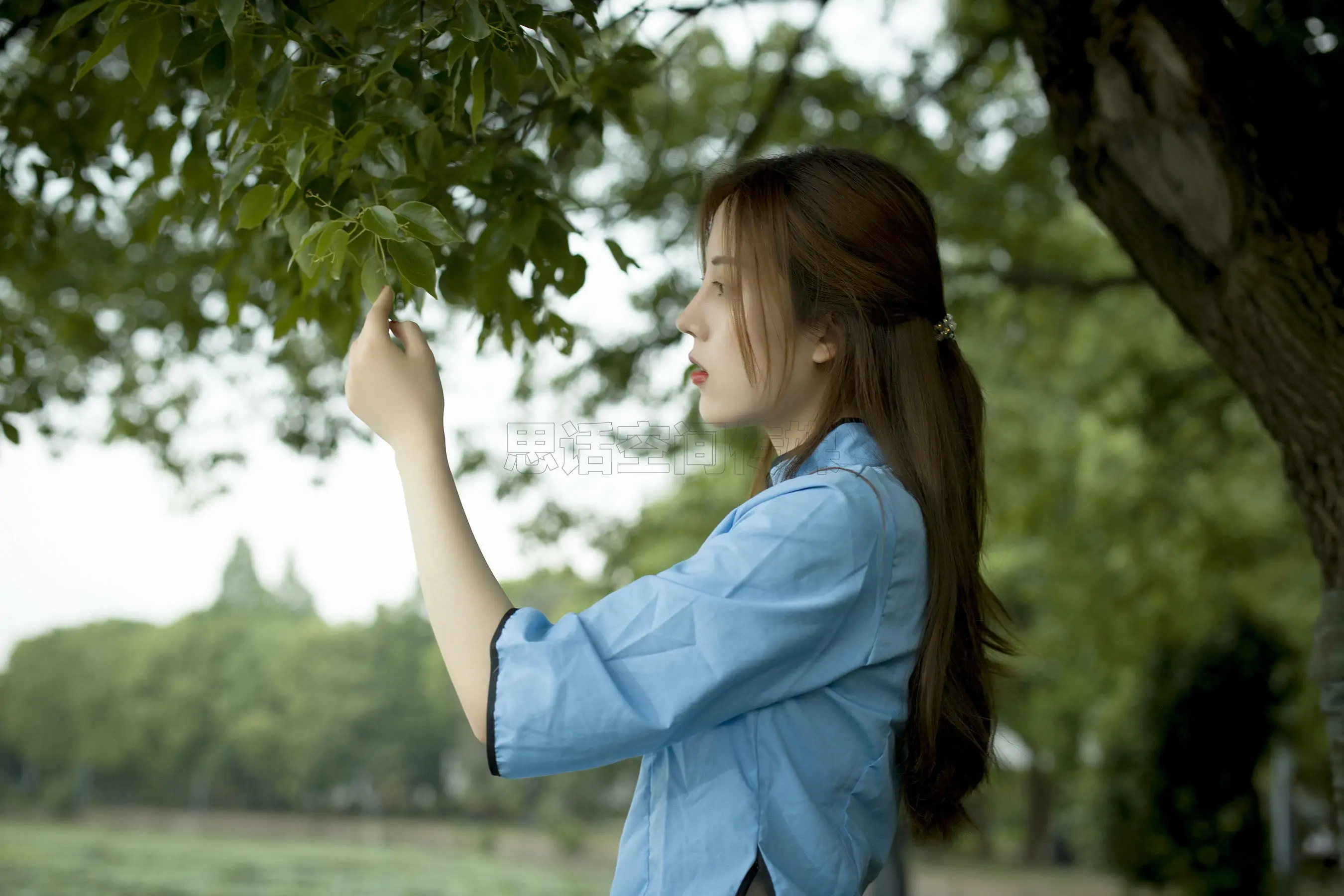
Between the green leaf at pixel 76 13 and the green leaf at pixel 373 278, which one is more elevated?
the green leaf at pixel 76 13

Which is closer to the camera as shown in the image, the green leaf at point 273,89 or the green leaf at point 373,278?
the green leaf at point 373,278

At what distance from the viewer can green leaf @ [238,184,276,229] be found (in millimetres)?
1540

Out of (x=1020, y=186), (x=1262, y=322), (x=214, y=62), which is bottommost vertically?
(x=1262, y=322)

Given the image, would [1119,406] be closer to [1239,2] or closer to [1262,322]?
[1239,2]

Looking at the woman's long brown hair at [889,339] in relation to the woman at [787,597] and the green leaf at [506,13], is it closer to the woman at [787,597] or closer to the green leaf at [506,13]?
the woman at [787,597]

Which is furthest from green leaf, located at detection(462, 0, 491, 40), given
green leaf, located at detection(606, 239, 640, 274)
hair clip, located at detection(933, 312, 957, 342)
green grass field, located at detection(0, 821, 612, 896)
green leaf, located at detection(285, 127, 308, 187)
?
green grass field, located at detection(0, 821, 612, 896)

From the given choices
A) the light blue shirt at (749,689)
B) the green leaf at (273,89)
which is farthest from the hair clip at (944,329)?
the green leaf at (273,89)

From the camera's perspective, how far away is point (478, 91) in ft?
4.89

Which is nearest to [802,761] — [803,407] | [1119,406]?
[803,407]

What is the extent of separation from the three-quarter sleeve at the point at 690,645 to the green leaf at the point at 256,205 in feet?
2.33

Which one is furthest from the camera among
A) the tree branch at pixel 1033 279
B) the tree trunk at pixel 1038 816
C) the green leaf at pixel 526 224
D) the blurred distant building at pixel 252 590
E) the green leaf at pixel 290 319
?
the tree trunk at pixel 1038 816

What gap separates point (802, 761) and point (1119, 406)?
7.70 metres

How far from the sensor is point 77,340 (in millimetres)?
4727

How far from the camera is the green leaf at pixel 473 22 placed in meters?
1.38
